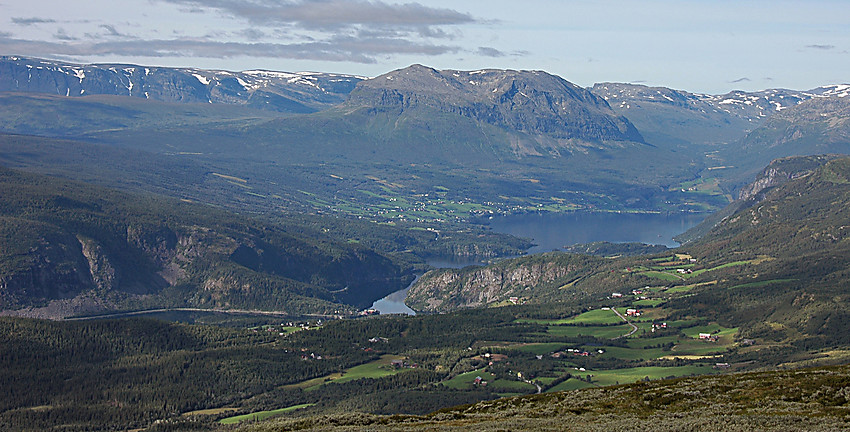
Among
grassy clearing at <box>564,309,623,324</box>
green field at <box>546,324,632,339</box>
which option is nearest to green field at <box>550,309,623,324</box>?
grassy clearing at <box>564,309,623,324</box>

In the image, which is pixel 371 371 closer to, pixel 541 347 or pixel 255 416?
pixel 255 416

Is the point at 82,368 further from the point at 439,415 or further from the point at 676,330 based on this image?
the point at 676,330

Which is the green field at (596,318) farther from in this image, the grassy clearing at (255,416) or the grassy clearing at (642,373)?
the grassy clearing at (255,416)

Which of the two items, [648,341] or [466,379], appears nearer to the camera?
[466,379]

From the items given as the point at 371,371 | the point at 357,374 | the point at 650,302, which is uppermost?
the point at 650,302

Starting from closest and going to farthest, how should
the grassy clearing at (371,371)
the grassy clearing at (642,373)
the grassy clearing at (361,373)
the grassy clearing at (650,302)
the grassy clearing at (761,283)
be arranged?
the grassy clearing at (642,373) → the grassy clearing at (361,373) → the grassy clearing at (371,371) → the grassy clearing at (761,283) → the grassy clearing at (650,302)

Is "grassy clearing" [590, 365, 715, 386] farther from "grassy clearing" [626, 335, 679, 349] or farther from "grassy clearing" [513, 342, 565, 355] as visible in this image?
"grassy clearing" [626, 335, 679, 349]

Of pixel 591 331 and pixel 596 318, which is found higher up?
pixel 591 331

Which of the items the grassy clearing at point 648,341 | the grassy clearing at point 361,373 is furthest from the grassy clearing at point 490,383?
the grassy clearing at point 648,341

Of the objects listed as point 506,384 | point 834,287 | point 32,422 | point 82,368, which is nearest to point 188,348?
point 82,368

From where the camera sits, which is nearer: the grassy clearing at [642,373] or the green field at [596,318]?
the grassy clearing at [642,373]

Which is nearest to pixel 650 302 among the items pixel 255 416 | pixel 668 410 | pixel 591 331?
pixel 591 331
